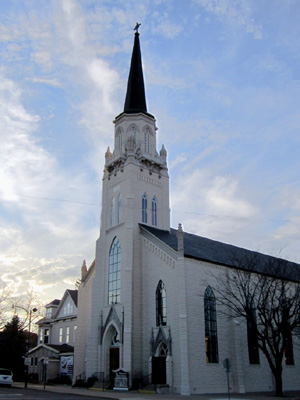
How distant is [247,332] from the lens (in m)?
35.2

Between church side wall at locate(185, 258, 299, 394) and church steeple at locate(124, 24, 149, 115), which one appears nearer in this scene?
church side wall at locate(185, 258, 299, 394)

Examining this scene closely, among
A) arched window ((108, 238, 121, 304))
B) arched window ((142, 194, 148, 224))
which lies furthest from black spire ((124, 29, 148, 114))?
arched window ((108, 238, 121, 304))

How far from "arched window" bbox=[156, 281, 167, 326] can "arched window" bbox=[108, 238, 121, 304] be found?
13.7ft

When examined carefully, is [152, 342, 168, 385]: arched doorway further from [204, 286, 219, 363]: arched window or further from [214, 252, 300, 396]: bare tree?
[214, 252, 300, 396]: bare tree

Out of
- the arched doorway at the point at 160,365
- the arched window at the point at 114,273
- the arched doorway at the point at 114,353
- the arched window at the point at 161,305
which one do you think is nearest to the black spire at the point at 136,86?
the arched window at the point at 114,273

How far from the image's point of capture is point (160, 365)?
3112 centimetres

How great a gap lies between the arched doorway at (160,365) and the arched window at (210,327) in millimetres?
3314

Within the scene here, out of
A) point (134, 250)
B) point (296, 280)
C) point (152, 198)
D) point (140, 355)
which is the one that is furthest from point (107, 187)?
point (296, 280)

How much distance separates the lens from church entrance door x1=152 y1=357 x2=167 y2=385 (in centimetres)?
3073

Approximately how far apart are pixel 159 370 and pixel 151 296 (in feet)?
18.9

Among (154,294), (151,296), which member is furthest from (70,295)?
(154,294)

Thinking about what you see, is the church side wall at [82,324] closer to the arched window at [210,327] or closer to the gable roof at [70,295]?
the gable roof at [70,295]

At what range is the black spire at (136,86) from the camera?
144 ft

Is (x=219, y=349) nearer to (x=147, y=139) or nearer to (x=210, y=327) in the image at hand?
(x=210, y=327)
